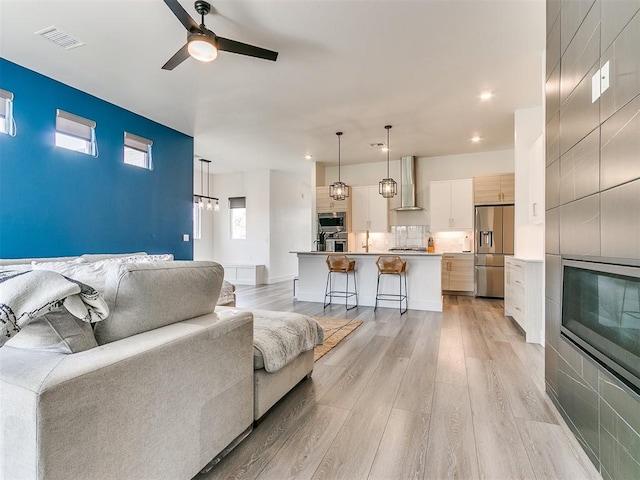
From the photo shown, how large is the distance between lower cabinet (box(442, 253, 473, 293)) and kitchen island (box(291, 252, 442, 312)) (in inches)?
62.0

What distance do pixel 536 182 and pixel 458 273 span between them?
9.61 ft

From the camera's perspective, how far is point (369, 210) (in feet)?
23.1

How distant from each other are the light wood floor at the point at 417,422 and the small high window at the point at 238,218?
597 centimetres

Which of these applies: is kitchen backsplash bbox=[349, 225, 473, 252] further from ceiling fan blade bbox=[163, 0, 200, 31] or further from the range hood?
ceiling fan blade bbox=[163, 0, 200, 31]

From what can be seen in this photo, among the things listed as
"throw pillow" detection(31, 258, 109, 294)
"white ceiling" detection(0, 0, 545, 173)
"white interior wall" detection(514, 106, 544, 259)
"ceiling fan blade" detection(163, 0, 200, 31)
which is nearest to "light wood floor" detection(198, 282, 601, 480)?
"throw pillow" detection(31, 258, 109, 294)

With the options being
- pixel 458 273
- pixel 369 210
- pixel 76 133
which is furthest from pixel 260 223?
pixel 458 273

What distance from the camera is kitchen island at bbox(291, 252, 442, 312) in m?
4.92

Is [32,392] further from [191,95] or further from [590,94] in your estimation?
[191,95]

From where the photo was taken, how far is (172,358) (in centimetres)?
123

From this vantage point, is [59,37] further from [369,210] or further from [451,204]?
[451,204]

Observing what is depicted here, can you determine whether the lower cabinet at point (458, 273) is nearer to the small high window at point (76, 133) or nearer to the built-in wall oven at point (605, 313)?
the built-in wall oven at point (605, 313)

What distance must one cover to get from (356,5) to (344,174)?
17.0 ft

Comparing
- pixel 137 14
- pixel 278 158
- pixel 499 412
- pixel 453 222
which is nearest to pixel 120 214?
pixel 137 14

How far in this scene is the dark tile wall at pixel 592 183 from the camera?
123cm
